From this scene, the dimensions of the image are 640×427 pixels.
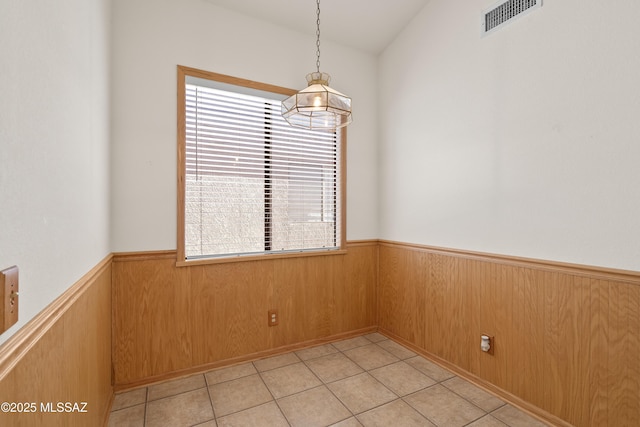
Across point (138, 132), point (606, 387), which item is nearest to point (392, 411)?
point (606, 387)

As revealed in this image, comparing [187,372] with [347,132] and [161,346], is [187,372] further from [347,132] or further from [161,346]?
[347,132]

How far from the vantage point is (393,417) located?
196 cm

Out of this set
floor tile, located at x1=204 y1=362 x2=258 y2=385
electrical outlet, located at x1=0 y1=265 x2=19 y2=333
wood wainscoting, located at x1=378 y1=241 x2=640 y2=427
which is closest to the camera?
electrical outlet, located at x1=0 y1=265 x2=19 y2=333

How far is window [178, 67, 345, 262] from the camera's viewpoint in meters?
2.48

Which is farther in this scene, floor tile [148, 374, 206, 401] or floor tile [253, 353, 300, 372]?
floor tile [253, 353, 300, 372]

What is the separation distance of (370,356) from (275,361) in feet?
2.84

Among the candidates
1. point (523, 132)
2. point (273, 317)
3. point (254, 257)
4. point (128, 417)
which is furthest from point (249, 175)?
point (523, 132)

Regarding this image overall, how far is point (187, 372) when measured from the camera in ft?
7.95

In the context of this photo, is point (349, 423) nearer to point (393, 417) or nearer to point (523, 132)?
point (393, 417)

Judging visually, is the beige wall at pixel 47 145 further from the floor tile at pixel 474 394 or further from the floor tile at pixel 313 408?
the floor tile at pixel 474 394

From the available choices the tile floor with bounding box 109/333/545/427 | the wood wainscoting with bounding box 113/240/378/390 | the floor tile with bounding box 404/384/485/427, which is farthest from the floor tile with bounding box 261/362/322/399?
the floor tile with bounding box 404/384/485/427

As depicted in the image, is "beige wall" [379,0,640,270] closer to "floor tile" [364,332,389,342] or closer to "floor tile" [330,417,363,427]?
"floor tile" [364,332,389,342]

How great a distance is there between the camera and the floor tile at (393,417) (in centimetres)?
190

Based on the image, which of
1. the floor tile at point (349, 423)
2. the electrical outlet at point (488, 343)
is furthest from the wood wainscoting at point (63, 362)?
the electrical outlet at point (488, 343)
